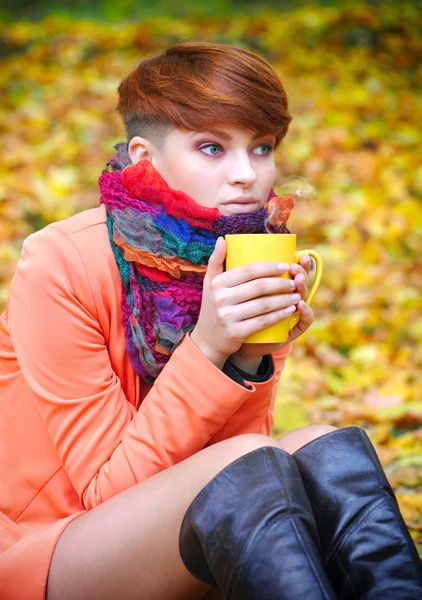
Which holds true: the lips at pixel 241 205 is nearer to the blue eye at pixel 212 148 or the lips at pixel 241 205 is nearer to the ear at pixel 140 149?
the blue eye at pixel 212 148

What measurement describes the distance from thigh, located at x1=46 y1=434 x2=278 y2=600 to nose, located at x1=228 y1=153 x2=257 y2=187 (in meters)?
0.53

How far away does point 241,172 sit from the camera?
5.21ft

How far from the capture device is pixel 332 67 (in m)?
5.98

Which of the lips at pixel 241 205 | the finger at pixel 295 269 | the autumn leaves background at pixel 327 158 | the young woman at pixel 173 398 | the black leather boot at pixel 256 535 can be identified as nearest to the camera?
the black leather boot at pixel 256 535

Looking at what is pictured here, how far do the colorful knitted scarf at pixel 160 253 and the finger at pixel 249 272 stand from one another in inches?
6.2

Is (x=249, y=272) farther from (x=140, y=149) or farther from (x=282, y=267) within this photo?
(x=140, y=149)

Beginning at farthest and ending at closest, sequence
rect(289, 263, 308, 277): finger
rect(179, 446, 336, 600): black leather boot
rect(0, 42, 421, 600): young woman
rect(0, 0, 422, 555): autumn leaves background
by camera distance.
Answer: rect(0, 0, 422, 555): autumn leaves background → rect(289, 263, 308, 277): finger → rect(0, 42, 421, 600): young woman → rect(179, 446, 336, 600): black leather boot

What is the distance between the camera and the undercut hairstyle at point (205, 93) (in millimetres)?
1585

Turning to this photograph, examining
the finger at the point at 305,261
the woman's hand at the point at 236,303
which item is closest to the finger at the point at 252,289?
the woman's hand at the point at 236,303

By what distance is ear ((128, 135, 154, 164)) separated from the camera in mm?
1687

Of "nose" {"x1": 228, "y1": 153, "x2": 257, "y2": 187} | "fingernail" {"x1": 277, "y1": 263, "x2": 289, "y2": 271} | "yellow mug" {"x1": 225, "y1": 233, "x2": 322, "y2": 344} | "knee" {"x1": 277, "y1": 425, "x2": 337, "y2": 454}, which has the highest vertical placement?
"nose" {"x1": 228, "y1": 153, "x2": 257, "y2": 187}

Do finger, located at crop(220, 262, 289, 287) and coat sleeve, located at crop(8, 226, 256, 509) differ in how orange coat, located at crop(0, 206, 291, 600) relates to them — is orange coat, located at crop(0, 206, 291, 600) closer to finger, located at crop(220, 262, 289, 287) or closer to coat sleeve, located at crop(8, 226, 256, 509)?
Answer: coat sleeve, located at crop(8, 226, 256, 509)

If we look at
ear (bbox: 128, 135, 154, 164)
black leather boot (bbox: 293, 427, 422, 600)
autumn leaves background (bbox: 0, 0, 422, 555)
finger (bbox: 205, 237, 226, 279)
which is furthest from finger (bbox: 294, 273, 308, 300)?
autumn leaves background (bbox: 0, 0, 422, 555)

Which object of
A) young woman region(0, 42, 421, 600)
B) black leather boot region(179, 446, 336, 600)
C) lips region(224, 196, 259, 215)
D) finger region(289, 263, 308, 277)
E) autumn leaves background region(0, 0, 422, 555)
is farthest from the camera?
autumn leaves background region(0, 0, 422, 555)
